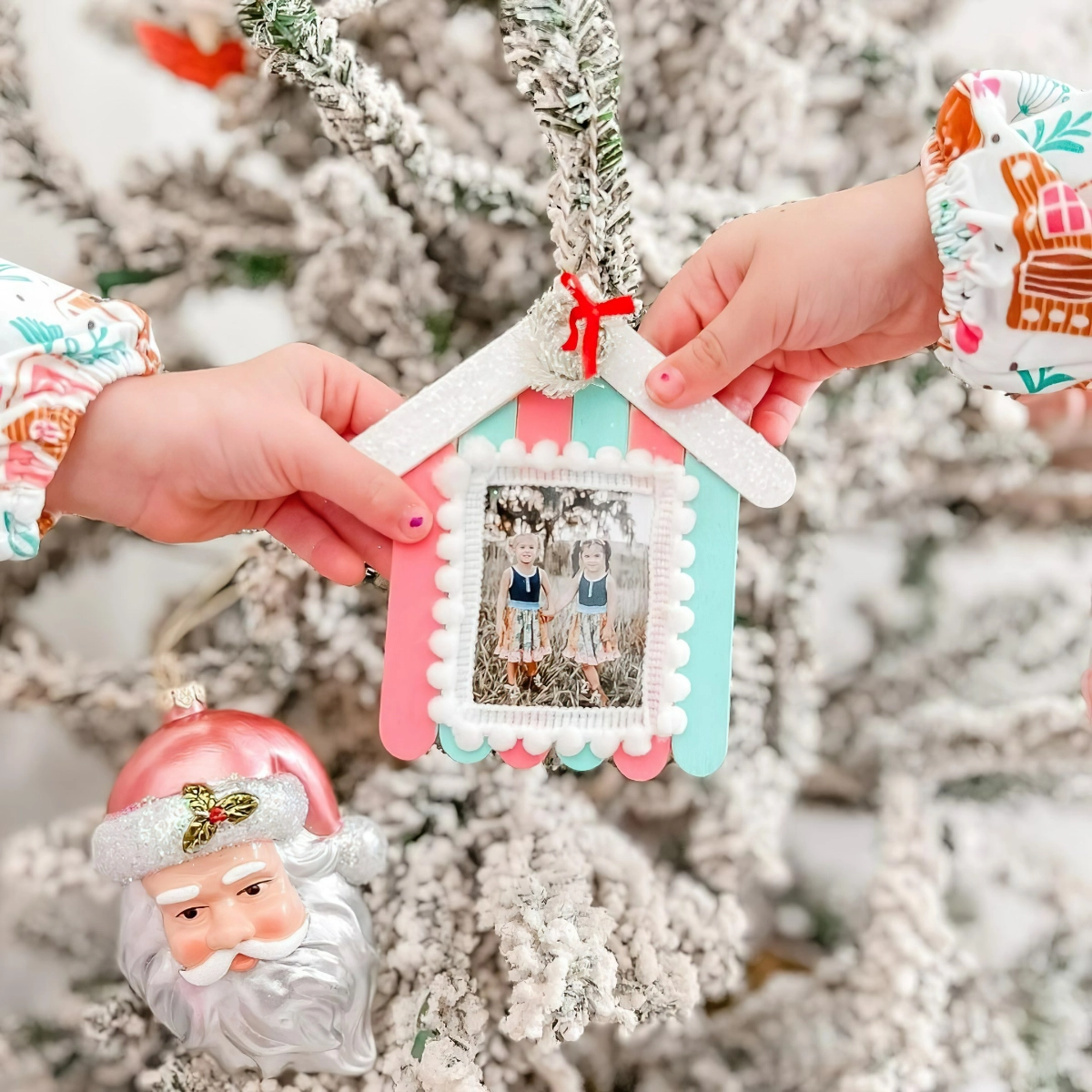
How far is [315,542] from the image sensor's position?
763mm

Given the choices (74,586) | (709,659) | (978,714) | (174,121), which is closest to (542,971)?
(709,659)

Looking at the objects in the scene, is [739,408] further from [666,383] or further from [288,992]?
[288,992]

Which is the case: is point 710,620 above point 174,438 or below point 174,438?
below

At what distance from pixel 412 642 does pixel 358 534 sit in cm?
15

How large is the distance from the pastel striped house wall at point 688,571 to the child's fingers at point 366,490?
0.04ft

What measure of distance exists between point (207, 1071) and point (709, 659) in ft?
1.76

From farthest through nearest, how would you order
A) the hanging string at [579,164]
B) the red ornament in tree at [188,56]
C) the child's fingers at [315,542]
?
the red ornament in tree at [188,56], the child's fingers at [315,542], the hanging string at [579,164]

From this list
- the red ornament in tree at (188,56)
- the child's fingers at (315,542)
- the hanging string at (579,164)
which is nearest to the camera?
the hanging string at (579,164)

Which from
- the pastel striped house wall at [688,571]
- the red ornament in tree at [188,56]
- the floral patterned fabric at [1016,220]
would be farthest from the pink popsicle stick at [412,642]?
the red ornament in tree at [188,56]

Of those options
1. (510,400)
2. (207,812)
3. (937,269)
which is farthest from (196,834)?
(937,269)

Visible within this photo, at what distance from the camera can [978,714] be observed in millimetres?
1003

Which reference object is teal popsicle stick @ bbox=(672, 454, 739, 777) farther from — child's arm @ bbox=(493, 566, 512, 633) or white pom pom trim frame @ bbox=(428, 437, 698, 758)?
child's arm @ bbox=(493, 566, 512, 633)

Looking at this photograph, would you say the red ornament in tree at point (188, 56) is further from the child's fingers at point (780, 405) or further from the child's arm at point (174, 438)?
the child's fingers at point (780, 405)

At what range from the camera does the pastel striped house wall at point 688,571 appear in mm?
645
